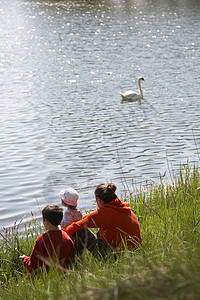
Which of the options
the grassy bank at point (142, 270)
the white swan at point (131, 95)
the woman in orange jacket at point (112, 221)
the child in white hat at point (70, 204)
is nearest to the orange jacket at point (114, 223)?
the woman in orange jacket at point (112, 221)

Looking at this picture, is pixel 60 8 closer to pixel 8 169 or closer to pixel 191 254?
pixel 8 169

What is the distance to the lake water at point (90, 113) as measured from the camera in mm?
8727

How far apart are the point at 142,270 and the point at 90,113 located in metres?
12.0

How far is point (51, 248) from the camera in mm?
4066

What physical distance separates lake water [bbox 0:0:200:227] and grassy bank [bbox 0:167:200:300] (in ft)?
6.26

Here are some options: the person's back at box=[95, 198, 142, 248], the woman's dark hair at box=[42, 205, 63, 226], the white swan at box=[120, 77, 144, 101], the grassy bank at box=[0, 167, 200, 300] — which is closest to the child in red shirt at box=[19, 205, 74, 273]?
the woman's dark hair at box=[42, 205, 63, 226]

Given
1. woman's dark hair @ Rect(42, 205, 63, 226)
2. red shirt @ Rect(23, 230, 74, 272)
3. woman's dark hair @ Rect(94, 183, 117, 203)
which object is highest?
woman's dark hair @ Rect(94, 183, 117, 203)

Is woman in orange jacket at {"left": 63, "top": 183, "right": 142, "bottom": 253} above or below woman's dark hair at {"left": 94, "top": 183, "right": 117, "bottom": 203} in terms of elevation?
below

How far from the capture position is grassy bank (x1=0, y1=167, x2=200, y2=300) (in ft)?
4.93

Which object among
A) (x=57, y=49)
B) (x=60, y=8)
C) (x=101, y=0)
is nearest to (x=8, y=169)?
(x=57, y=49)

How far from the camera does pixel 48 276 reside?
325 cm

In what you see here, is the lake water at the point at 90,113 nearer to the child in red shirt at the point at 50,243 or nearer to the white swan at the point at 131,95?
the white swan at the point at 131,95

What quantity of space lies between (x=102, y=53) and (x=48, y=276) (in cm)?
2502

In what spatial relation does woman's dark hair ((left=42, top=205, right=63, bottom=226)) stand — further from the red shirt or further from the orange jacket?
the orange jacket
